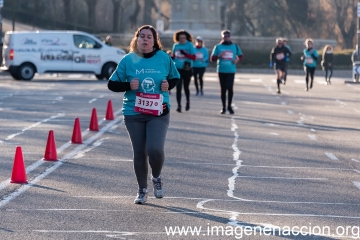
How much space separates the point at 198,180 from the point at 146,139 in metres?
2.05

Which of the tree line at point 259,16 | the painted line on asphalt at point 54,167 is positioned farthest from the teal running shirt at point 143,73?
the tree line at point 259,16

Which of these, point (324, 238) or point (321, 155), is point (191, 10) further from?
point (324, 238)

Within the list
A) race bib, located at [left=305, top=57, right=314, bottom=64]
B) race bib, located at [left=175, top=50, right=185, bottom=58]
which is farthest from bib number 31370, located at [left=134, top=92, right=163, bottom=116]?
race bib, located at [left=305, top=57, right=314, bottom=64]

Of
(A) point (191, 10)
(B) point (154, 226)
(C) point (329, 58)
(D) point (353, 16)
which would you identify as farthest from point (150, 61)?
(D) point (353, 16)

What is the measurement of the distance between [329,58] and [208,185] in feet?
102

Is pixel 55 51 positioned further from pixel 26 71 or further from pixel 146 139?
pixel 146 139

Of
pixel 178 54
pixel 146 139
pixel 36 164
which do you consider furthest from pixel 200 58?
pixel 146 139

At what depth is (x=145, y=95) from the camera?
859cm

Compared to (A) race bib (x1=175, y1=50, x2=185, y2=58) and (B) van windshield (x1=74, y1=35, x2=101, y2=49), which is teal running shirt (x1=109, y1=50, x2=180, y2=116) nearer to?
(A) race bib (x1=175, y1=50, x2=185, y2=58)

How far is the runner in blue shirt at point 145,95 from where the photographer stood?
8.63m

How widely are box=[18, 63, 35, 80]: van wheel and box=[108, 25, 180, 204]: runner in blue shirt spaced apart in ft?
91.2

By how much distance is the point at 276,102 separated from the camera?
25.8 metres

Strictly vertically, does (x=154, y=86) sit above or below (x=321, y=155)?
above

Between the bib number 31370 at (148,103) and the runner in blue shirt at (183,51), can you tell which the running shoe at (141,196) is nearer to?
the bib number 31370 at (148,103)
